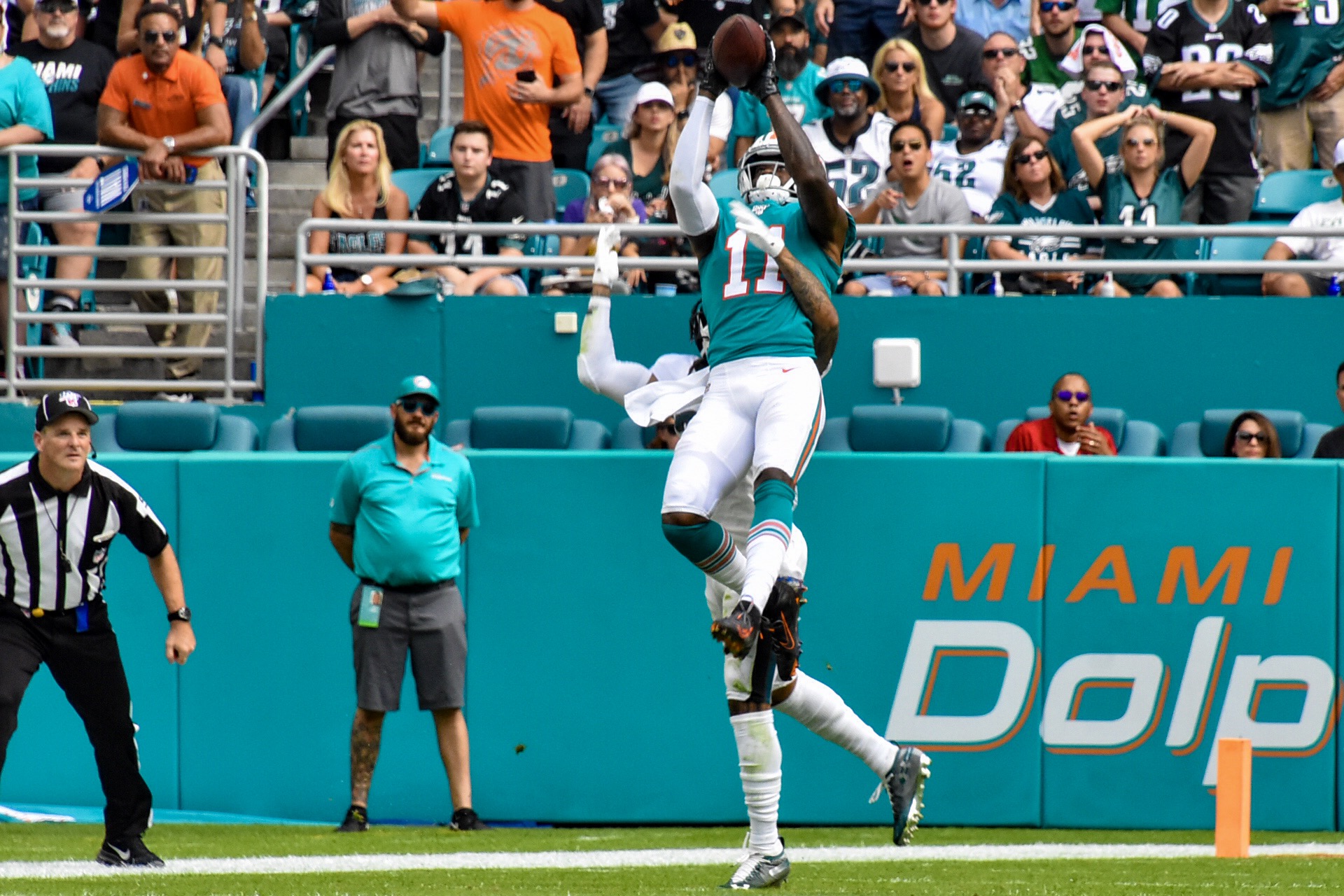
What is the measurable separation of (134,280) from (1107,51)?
713 cm

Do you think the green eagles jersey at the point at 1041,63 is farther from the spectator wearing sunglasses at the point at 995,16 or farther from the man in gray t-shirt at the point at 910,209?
the man in gray t-shirt at the point at 910,209

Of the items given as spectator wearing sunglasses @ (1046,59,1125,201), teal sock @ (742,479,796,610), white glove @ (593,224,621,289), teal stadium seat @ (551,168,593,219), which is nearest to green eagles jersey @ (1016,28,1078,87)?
spectator wearing sunglasses @ (1046,59,1125,201)

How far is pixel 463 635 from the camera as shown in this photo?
9453 mm

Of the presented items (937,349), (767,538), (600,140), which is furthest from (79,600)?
(600,140)

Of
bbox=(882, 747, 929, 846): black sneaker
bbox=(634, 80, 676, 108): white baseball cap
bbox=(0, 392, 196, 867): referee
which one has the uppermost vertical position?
bbox=(634, 80, 676, 108): white baseball cap

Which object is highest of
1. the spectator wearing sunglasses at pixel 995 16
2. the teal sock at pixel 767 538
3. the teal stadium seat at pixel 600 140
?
the spectator wearing sunglasses at pixel 995 16

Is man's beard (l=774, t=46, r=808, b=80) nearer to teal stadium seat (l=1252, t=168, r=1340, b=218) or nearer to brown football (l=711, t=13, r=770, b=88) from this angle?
teal stadium seat (l=1252, t=168, r=1340, b=218)

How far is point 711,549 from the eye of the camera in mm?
6562

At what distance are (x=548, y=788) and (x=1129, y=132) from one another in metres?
5.82

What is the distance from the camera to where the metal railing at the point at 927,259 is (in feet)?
36.9

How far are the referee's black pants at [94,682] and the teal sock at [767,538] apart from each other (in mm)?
3075

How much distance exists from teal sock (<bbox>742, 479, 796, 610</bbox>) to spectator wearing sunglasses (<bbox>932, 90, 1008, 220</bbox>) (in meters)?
6.74

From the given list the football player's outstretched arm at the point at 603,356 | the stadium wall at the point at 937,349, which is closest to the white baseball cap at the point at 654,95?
the stadium wall at the point at 937,349

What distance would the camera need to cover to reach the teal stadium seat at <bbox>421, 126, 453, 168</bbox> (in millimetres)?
13320
